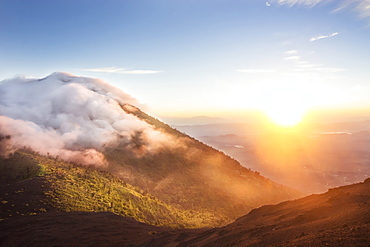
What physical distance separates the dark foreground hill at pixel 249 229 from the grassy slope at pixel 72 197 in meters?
3.60

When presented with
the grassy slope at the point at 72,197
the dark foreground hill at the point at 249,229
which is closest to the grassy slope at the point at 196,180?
the grassy slope at the point at 72,197

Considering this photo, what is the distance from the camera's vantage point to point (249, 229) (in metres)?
20.6

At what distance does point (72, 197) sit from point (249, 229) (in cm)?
3041

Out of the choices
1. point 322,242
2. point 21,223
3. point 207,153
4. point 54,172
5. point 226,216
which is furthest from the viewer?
point 207,153

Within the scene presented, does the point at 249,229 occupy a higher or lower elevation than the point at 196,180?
higher

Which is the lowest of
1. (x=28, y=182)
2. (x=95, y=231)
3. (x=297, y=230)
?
(x=95, y=231)

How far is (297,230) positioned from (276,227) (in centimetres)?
322

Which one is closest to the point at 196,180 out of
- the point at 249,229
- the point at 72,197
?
the point at 72,197

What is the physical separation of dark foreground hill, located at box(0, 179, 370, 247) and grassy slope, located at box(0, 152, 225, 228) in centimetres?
360

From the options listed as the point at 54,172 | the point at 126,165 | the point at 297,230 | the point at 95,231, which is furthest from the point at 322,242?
the point at 126,165

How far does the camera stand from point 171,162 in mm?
92438

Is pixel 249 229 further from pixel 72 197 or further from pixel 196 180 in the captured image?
pixel 196 180

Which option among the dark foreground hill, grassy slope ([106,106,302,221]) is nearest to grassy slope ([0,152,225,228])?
the dark foreground hill

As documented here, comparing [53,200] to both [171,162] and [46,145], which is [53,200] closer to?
[46,145]
